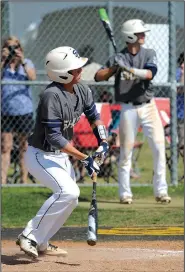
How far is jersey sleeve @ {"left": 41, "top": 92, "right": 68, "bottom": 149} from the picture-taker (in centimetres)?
824

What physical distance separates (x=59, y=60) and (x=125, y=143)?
13.1 ft

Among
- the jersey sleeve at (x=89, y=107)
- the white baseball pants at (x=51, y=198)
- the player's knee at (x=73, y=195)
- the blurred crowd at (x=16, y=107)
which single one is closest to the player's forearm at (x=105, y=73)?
the blurred crowd at (x=16, y=107)

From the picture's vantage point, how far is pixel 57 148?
8328 millimetres

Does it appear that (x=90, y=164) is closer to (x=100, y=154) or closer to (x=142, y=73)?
(x=100, y=154)

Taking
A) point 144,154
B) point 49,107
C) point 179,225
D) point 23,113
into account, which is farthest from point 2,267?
point 144,154

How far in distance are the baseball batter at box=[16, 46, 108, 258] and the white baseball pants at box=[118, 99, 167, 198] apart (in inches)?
140

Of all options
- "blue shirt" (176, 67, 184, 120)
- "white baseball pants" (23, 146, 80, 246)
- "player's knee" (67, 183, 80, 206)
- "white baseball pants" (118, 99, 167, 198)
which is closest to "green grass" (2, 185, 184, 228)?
"white baseball pants" (118, 99, 167, 198)

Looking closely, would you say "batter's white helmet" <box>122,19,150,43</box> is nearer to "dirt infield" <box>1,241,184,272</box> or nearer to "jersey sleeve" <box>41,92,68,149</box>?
"dirt infield" <box>1,241,184,272</box>

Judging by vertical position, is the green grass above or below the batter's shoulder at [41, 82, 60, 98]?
below

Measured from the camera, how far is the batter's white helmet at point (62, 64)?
844 cm

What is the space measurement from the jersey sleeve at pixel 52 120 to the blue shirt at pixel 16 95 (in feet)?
17.6

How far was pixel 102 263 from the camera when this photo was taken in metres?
8.15

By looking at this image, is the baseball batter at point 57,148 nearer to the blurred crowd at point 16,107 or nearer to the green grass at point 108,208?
the green grass at point 108,208

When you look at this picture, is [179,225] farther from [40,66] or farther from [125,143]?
[40,66]
